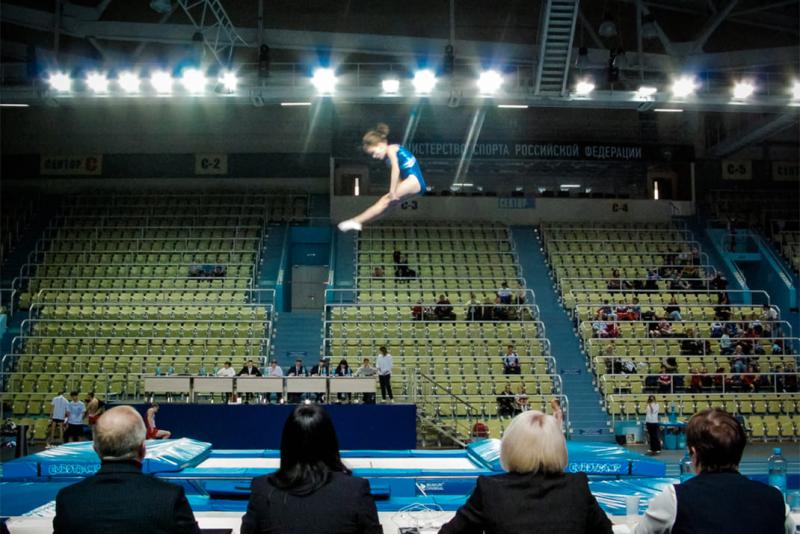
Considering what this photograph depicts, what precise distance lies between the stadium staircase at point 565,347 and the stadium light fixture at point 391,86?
690 cm

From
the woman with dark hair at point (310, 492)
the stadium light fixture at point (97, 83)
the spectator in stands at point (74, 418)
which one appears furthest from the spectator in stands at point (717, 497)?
the stadium light fixture at point (97, 83)

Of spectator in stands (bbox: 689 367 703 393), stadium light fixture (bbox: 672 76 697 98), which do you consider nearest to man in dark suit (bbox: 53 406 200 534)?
spectator in stands (bbox: 689 367 703 393)

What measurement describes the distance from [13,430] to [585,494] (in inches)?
612

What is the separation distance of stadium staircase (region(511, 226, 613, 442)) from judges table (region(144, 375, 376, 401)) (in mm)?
5375

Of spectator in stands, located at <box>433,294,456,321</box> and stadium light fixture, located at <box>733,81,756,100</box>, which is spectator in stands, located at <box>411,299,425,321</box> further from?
stadium light fixture, located at <box>733,81,756,100</box>

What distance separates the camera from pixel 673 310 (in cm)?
2027

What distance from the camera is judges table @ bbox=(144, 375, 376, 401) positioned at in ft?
46.3


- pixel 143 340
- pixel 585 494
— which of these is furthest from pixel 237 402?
pixel 585 494

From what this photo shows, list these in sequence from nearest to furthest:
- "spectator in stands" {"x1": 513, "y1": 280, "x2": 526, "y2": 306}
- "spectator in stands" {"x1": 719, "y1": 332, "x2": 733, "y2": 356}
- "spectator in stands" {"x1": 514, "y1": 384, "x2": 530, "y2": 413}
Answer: "spectator in stands" {"x1": 514, "y1": 384, "x2": 530, "y2": 413} → "spectator in stands" {"x1": 719, "y1": 332, "x2": 733, "y2": 356} → "spectator in stands" {"x1": 513, "y1": 280, "x2": 526, "y2": 306}

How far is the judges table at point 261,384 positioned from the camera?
14.1 m

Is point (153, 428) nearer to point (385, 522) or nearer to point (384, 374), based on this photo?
point (384, 374)

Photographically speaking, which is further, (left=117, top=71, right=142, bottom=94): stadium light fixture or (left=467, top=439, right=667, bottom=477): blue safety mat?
(left=117, top=71, right=142, bottom=94): stadium light fixture

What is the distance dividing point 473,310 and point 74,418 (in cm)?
949

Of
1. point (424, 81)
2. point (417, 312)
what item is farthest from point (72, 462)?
point (424, 81)
